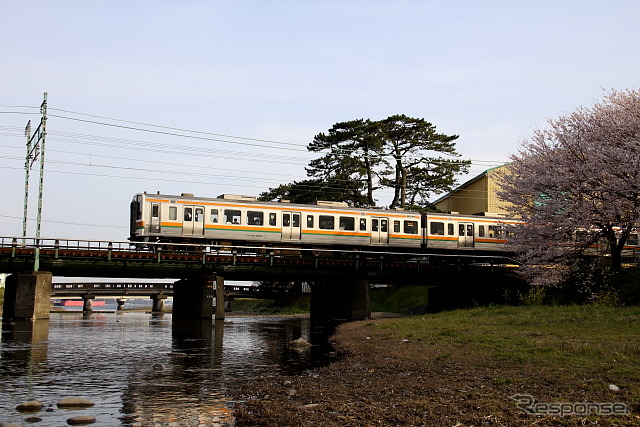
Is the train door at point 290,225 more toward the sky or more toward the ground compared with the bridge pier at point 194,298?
more toward the sky

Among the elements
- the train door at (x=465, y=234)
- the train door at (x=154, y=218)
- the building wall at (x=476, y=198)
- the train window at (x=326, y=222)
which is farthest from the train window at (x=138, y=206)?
the building wall at (x=476, y=198)

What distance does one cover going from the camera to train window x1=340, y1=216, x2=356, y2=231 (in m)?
47.0

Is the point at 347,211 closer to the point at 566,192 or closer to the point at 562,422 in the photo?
the point at 566,192

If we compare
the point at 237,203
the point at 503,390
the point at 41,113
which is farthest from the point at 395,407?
the point at 41,113

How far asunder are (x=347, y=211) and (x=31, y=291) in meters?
21.7

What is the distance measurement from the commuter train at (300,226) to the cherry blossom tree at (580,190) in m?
11.4

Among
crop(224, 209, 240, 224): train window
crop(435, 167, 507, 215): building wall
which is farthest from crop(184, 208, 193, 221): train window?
crop(435, 167, 507, 215): building wall

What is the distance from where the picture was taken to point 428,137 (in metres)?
66.6

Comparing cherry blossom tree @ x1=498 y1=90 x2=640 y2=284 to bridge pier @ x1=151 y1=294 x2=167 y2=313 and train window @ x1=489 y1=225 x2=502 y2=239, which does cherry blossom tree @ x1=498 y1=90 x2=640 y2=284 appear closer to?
Answer: train window @ x1=489 y1=225 x2=502 y2=239

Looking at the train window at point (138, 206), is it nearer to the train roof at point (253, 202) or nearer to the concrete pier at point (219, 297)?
the train roof at point (253, 202)

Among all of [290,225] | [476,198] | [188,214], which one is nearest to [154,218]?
[188,214]

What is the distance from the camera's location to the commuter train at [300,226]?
138 ft

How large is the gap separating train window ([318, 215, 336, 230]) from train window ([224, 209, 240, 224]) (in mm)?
6062

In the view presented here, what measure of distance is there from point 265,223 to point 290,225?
5.98ft
